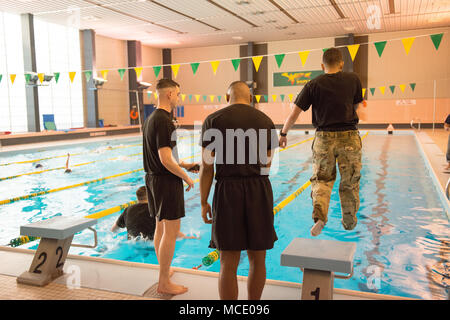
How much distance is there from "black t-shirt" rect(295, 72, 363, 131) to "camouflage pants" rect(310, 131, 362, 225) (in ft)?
0.29

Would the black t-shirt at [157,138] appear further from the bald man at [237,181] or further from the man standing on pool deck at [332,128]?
the man standing on pool deck at [332,128]

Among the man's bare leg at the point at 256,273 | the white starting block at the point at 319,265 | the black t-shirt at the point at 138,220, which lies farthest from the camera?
the black t-shirt at the point at 138,220

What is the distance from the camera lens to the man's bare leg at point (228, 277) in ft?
7.23

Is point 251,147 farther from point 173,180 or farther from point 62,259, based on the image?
point 62,259

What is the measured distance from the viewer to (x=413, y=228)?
5.06 meters

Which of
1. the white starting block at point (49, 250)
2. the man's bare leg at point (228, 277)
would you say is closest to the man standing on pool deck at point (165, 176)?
the man's bare leg at point (228, 277)

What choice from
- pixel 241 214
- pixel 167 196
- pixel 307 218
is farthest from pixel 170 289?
pixel 307 218

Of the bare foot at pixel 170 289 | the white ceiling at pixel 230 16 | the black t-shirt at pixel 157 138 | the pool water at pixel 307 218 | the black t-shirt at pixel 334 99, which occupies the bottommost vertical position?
the pool water at pixel 307 218

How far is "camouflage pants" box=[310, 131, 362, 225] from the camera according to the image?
332 centimetres

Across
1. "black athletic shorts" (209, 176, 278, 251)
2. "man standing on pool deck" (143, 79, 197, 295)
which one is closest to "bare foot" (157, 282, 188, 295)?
"man standing on pool deck" (143, 79, 197, 295)

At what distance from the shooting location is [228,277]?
86.9 inches

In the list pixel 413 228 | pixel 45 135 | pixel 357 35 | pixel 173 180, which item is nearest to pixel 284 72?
pixel 357 35

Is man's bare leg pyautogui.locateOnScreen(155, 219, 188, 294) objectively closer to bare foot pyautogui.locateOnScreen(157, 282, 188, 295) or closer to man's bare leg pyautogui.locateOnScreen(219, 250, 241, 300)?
bare foot pyautogui.locateOnScreen(157, 282, 188, 295)
